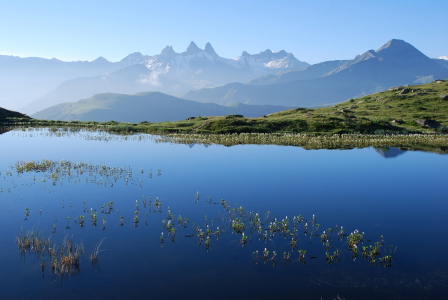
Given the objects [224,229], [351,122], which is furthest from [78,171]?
[351,122]

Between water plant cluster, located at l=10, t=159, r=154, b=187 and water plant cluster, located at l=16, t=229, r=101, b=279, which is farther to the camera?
water plant cluster, located at l=10, t=159, r=154, b=187

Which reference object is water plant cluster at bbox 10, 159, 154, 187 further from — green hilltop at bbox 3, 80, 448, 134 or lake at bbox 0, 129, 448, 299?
green hilltop at bbox 3, 80, 448, 134

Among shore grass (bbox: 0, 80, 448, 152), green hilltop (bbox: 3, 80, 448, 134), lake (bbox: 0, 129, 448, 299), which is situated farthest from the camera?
green hilltop (bbox: 3, 80, 448, 134)

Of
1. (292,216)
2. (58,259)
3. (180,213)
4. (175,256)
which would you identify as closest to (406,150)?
(292,216)

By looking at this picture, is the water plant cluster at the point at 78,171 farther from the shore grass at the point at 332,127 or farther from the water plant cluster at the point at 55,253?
the shore grass at the point at 332,127

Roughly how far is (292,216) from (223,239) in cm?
556

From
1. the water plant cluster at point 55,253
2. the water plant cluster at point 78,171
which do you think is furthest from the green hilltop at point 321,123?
the water plant cluster at point 55,253

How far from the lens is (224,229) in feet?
62.4

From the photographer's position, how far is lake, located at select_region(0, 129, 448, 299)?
13320mm

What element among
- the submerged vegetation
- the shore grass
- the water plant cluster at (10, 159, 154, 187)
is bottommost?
the submerged vegetation

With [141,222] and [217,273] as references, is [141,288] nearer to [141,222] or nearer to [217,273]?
[217,273]

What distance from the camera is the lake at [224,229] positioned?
13.3 meters

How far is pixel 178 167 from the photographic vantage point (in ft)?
117

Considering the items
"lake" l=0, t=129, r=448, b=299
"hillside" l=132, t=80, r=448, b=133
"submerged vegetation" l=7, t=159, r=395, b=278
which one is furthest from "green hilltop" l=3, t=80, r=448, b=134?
"submerged vegetation" l=7, t=159, r=395, b=278
